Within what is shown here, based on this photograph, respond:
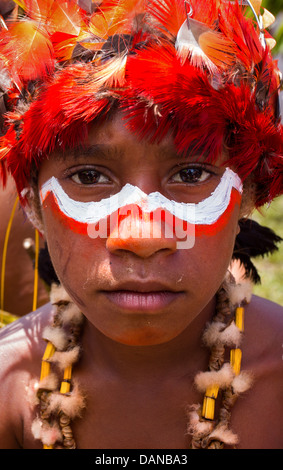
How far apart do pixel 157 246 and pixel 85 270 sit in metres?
0.27

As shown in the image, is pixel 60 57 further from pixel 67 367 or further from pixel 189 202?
pixel 67 367

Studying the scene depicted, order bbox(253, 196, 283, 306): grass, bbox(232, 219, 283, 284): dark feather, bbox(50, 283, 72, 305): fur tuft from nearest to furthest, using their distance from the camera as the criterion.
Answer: bbox(50, 283, 72, 305): fur tuft < bbox(232, 219, 283, 284): dark feather < bbox(253, 196, 283, 306): grass

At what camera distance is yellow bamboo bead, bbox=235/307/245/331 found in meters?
2.48

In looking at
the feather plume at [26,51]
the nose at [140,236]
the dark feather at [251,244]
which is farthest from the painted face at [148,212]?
the dark feather at [251,244]

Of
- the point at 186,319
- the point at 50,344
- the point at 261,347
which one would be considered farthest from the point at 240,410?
the point at 50,344

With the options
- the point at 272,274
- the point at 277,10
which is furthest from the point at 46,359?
the point at 272,274

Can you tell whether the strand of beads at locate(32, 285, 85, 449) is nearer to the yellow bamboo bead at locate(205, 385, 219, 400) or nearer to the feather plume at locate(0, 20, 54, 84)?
the yellow bamboo bead at locate(205, 385, 219, 400)

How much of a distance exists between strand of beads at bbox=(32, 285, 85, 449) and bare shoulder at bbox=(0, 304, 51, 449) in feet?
0.23

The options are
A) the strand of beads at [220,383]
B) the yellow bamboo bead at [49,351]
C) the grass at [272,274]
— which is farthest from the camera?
the grass at [272,274]

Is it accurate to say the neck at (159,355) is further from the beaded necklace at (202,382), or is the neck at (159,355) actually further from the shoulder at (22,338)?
the shoulder at (22,338)

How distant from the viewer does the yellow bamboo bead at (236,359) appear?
241 centimetres

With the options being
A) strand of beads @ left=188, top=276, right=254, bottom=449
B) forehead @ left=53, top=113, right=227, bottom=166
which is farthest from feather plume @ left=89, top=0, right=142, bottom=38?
strand of beads @ left=188, top=276, right=254, bottom=449

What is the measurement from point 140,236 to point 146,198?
0.44 ft

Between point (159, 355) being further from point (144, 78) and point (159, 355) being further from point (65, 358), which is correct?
point (144, 78)
